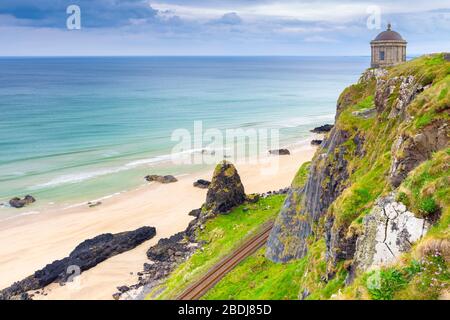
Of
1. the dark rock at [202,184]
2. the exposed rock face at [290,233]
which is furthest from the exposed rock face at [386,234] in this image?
the dark rock at [202,184]

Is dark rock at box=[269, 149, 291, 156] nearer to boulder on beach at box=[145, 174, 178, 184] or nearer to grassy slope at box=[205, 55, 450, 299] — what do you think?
boulder on beach at box=[145, 174, 178, 184]

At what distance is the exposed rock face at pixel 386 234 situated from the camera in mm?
15062

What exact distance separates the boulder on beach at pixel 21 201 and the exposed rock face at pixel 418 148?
6100 cm

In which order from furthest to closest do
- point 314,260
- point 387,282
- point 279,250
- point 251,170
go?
point 251,170
point 279,250
point 314,260
point 387,282

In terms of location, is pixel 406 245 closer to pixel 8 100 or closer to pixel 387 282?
pixel 387 282

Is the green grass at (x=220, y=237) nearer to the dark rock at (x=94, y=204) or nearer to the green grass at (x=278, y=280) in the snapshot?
the green grass at (x=278, y=280)

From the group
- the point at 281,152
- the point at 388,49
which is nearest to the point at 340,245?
the point at 388,49

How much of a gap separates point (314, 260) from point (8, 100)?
186 meters

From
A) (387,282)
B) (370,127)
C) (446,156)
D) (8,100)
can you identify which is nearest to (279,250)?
(370,127)

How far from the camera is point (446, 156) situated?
54.2 ft

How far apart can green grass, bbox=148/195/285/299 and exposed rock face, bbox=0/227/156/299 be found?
827cm

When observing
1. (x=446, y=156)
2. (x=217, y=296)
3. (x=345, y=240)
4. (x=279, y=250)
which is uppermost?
(x=446, y=156)

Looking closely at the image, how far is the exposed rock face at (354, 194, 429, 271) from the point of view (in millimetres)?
15062

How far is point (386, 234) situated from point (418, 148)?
17.6ft
